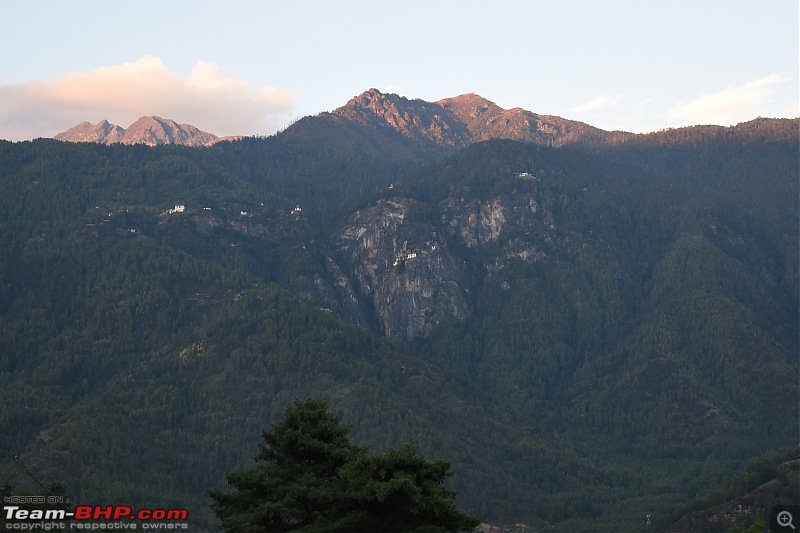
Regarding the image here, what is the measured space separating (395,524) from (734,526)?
3121 cm

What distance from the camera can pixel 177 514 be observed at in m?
93.2

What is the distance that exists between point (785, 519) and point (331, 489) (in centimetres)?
5920

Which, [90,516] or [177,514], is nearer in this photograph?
[177,514]

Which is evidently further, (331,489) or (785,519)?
(785,519)

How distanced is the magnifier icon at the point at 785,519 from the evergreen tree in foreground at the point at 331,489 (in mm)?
52895

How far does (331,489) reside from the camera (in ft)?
244

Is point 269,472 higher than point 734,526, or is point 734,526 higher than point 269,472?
point 269,472

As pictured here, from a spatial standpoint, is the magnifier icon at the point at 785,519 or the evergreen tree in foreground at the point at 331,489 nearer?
the evergreen tree in foreground at the point at 331,489

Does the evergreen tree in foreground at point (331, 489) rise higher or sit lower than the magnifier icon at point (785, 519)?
higher

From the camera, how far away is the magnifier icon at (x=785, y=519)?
114 m

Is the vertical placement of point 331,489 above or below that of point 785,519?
above

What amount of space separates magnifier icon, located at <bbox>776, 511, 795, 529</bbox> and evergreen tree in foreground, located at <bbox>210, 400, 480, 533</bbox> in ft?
174

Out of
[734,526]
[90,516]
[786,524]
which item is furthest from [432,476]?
[786,524]

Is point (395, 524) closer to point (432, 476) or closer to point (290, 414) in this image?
point (432, 476)
